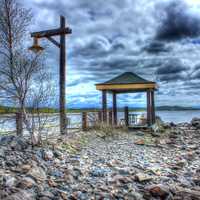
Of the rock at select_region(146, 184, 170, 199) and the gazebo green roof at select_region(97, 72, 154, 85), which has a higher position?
the gazebo green roof at select_region(97, 72, 154, 85)

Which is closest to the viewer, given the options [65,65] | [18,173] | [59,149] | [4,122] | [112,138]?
[18,173]

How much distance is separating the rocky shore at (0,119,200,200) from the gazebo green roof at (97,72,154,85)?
5252mm

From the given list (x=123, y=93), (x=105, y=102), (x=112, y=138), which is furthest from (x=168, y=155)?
(x=123, y=93)

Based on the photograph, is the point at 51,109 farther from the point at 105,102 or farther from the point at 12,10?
the point at 105,102

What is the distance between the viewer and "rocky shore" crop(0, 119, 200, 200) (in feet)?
22.4

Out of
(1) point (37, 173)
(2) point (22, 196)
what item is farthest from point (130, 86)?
(2) point (22, 196)

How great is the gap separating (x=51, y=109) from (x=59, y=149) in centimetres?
186

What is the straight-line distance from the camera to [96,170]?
331 inches

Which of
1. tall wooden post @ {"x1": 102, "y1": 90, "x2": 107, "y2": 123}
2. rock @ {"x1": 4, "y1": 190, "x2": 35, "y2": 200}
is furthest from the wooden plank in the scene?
rock @ {"x1": 4, "y1": 190, "x2": 35, "y2": 200}

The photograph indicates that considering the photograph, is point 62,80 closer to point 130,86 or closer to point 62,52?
point 62,52

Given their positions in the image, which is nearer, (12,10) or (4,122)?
(12,10)

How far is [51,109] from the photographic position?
36.8ft

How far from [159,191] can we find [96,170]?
203 centimetres

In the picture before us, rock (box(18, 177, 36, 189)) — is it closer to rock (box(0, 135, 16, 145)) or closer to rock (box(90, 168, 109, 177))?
rock (box(90, 168, 109, 177))
